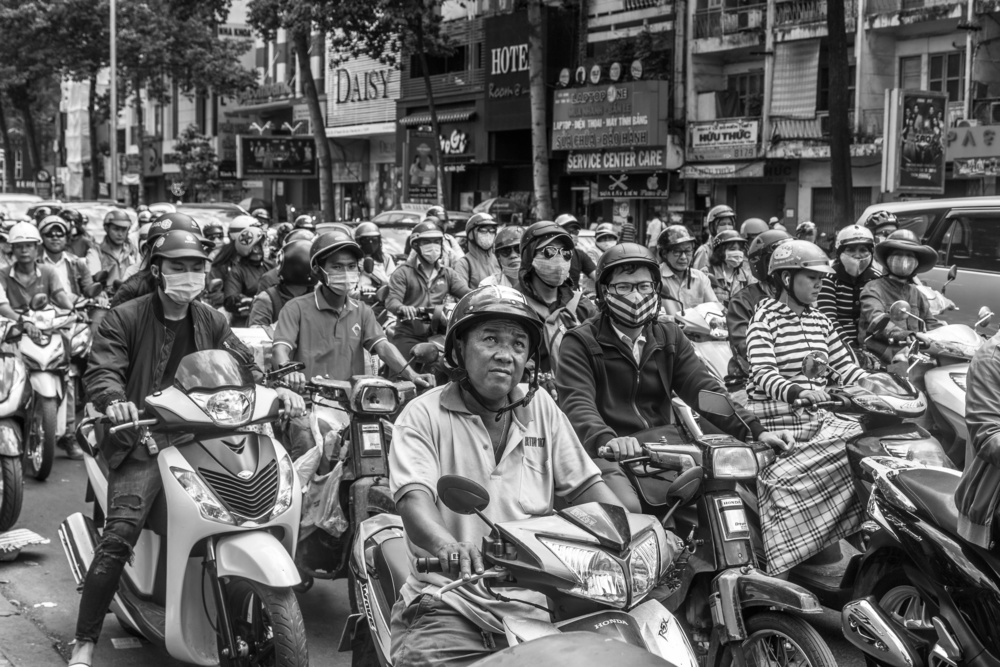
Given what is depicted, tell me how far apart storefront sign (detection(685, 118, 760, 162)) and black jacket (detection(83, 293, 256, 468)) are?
2354cm

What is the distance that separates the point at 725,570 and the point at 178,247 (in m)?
2.62

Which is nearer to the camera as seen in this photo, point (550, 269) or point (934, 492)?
point (934, 492)

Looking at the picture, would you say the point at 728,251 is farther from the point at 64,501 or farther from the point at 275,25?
the point at 275,25

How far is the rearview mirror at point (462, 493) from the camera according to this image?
306 cm

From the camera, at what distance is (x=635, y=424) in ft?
16.9

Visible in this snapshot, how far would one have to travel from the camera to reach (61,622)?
5.91 meters

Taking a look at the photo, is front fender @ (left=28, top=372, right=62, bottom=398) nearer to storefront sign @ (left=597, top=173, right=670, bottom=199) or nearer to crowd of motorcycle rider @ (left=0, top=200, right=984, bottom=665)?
crowd of motorcycle rider @ (left=0, top=200, right=984, bottom=665)

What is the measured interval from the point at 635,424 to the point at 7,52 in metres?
39.1

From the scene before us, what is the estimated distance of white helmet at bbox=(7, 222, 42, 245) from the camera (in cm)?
966

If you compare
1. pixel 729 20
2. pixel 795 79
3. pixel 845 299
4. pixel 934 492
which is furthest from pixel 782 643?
pixel 729 20

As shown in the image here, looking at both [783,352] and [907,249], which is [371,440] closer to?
[783,352]

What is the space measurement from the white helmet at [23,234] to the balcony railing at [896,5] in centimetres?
1938

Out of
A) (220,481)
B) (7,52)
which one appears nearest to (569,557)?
(220,481)

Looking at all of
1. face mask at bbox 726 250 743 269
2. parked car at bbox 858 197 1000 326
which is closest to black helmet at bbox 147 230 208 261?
face mask at bbox 726 250 743 269
